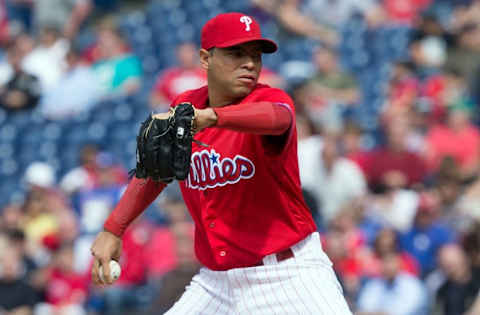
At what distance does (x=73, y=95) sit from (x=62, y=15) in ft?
6.12

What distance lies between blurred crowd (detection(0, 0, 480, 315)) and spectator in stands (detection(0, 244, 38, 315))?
0.03 feet

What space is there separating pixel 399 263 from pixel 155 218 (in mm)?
2473

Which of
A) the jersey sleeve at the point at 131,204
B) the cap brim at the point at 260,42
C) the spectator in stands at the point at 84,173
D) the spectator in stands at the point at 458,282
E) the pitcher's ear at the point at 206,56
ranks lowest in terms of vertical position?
the spectator in stands at the point at 458,282

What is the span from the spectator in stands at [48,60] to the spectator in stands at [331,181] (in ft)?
13.9

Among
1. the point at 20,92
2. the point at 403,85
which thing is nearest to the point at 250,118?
the point at 403,85

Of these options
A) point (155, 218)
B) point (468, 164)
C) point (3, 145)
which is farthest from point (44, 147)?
point (468, 164)

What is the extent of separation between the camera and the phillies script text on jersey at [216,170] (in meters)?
3.53

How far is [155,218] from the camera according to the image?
7988mm

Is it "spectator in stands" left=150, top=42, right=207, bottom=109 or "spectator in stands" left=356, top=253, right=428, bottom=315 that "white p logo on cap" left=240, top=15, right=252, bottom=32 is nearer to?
"spectator in stands" left=356, top=253, right=428, bottom=315

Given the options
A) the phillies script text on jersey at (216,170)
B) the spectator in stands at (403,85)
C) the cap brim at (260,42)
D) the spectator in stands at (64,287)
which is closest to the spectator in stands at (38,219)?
the spectator in stands at (64,287)

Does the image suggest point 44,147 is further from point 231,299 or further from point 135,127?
point 231,299

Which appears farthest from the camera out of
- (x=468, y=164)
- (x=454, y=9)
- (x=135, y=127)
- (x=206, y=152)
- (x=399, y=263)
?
(x=454, y=9)

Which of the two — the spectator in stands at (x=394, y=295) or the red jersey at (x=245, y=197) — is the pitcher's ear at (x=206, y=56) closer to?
the red jersey at (x=245, y=197)

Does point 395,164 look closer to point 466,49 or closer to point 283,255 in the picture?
point 466,49
